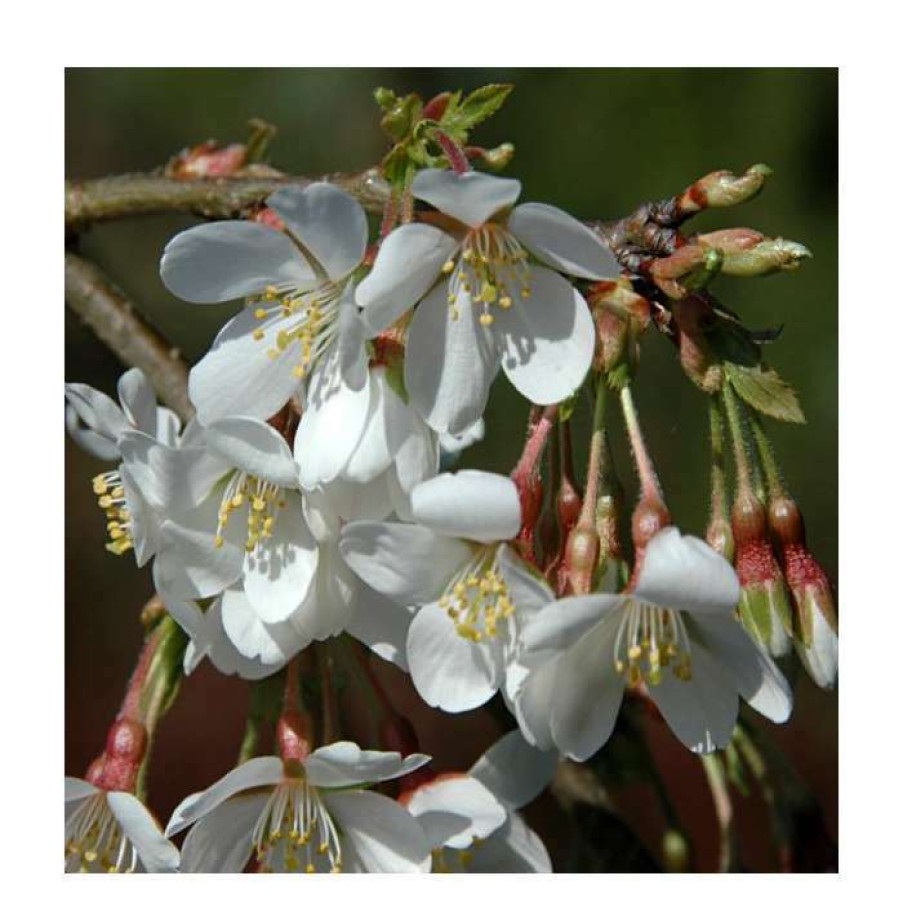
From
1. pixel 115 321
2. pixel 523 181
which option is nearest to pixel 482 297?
pixel 115 321

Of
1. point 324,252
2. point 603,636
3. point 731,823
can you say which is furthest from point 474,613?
point 731,823

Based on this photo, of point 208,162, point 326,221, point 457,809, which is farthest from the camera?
point 208,162

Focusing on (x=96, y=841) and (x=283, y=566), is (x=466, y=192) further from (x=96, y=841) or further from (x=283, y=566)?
(x=96, y=841)

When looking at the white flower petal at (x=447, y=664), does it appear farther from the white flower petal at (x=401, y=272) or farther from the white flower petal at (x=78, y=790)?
the white flower petal at (x=78, y=790)

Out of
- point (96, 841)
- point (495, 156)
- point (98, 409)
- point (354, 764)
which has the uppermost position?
point (495, 156)

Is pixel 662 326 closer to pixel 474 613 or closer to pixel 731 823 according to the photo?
pixel 474 613

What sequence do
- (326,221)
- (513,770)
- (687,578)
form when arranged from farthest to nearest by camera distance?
1. (513,770)
2. (326,221)
3. (687,578)

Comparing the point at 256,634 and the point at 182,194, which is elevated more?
the point at 182,194

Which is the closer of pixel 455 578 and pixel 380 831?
pixel 455 578

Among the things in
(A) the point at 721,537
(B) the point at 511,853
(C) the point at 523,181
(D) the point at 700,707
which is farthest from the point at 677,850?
(C) the point at 523,181
